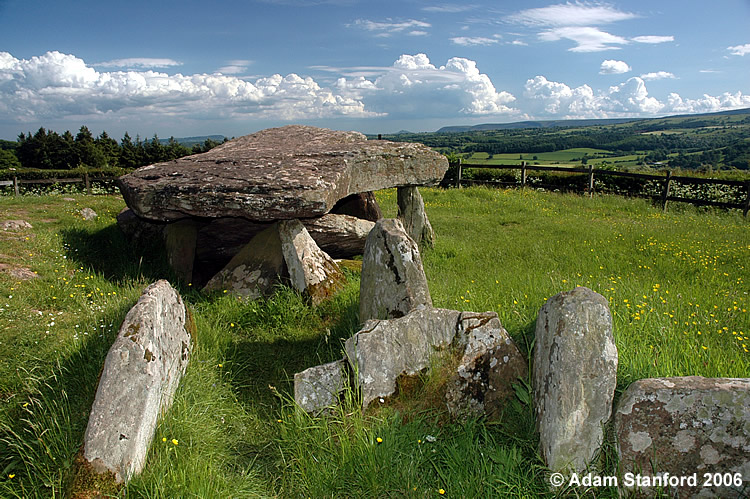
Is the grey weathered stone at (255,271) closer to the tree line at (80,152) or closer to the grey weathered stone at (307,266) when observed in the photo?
the grey weathered stone at (307,266)

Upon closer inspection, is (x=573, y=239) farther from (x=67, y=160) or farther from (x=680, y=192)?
(x=67, y=160)

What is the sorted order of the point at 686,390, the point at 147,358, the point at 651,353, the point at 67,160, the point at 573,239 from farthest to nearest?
1. the point at 67,160
2. the point at 573,239
3. the point at 651,353
4. the point at 147,358
5. the point at 686,390

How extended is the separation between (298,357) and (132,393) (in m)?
2.13

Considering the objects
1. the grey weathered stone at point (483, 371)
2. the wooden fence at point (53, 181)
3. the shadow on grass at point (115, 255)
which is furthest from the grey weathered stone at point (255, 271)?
the wooden fence at point (53, 181)

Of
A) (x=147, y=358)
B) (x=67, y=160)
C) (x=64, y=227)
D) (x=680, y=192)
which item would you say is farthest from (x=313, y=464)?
(x=67, y=160)

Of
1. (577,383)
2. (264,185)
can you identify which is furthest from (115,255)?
(577,383)

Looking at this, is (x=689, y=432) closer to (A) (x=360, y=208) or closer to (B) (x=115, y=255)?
(A) (x=360, y=208)

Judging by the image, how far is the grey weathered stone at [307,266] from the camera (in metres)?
6.29

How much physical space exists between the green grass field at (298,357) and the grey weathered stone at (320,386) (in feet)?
0.38

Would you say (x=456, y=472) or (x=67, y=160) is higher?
→ (x=67, y=160)

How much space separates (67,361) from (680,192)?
17.8 metres

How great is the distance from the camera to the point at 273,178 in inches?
257

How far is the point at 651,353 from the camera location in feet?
13.2

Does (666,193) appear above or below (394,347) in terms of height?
above
